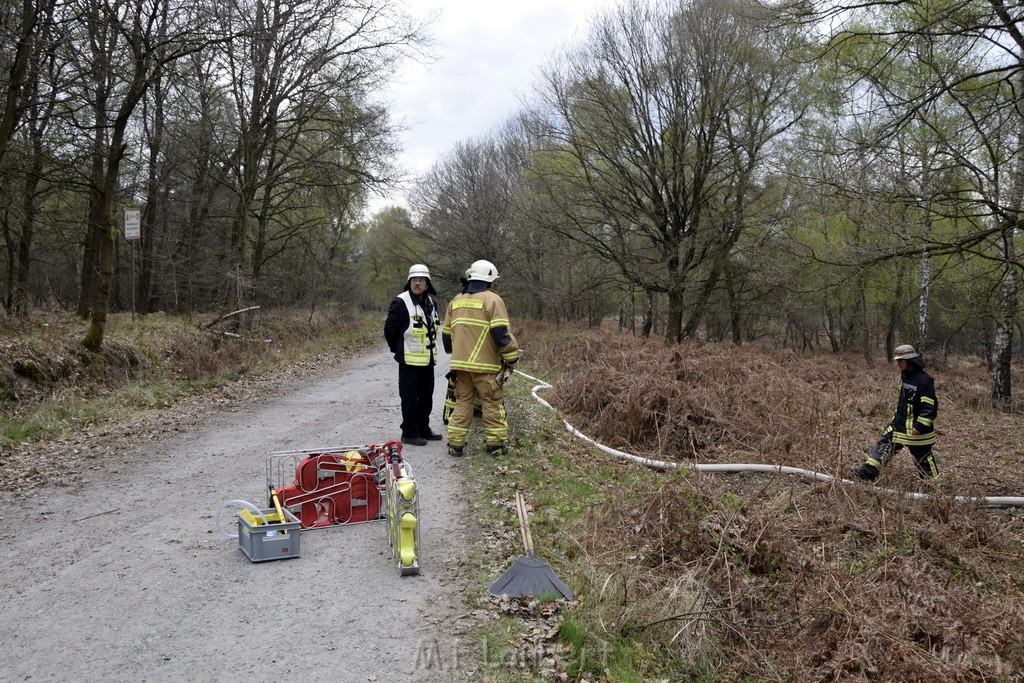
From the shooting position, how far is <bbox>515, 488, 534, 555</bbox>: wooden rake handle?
5.28m

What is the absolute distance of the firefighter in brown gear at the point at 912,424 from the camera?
7789mm

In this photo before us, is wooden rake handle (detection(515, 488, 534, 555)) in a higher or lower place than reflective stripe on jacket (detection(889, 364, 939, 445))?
lower

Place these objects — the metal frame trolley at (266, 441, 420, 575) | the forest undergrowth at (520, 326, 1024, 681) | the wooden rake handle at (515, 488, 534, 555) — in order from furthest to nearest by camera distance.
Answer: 1. the metal frame trolley at (266, 441, 420, 575)
2. the wooden rake handle at (515, 488, 534, 555)
3. the forest undergrowth at (520, 326, 1024, 681)

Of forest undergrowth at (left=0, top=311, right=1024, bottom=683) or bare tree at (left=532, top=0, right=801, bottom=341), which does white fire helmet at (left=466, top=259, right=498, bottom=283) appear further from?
bare tree at (left=532, top=0, right=801, bottom=341)

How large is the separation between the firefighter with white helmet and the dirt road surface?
1290 millimetres

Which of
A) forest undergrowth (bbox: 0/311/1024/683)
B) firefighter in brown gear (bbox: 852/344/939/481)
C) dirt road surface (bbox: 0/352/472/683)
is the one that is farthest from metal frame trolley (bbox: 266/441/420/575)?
firefighter in brown gear (bbox: 852/344/939/481)

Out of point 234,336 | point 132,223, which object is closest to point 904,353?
point 132,223

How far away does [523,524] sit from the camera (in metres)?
5.70

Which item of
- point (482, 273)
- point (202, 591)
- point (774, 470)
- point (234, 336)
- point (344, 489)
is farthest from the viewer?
point (234, 336)

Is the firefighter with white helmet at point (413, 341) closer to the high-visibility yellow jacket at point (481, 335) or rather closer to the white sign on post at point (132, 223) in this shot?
the high-visibility yellow jacket at point (481, 335)

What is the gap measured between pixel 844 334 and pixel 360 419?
1430 inches

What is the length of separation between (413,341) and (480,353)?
39.8 inches

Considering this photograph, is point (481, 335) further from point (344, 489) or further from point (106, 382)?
point (106, 382)

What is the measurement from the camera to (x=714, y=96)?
67.2 feet
